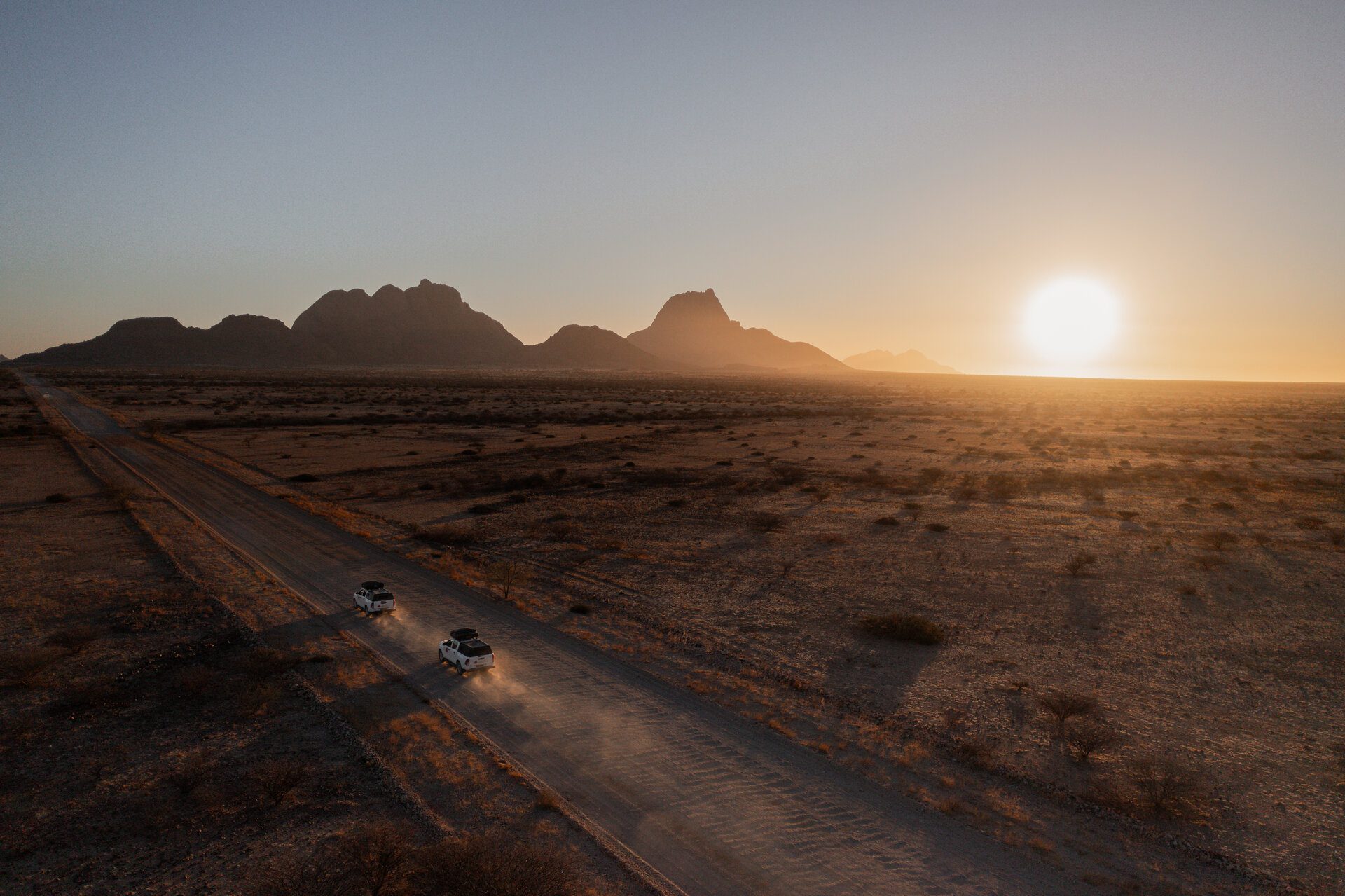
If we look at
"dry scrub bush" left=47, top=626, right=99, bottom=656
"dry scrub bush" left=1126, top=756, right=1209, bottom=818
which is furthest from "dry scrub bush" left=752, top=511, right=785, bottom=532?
"dry scrub bush" left=47, top=626, right=99, bottom=656

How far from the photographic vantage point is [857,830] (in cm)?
1254

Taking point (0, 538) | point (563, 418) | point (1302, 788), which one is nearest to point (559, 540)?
point (0, 538)

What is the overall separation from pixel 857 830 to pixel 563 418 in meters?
86.7

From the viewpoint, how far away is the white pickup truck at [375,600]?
74.4ft

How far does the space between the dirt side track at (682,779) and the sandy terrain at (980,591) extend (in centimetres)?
113

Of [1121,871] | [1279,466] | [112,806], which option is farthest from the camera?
[1279,466]

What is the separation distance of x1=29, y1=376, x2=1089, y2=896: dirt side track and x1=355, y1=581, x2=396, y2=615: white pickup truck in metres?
0.40

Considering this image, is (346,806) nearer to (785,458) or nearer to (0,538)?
(0,538)

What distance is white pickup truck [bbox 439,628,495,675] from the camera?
60.4 feet

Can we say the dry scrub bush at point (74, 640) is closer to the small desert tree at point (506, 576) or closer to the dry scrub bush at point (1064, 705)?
the small desert tree at point (506, 576)

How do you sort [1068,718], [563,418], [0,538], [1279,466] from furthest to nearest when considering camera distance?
[563,418] < [1279,466] < [0,538] < [1068,718]

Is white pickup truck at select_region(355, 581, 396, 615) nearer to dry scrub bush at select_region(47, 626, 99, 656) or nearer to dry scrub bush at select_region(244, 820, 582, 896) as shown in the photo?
dry scrub bush at select_region(47, 626, 99, 656)

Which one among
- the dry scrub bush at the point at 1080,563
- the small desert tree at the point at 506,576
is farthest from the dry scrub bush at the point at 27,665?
the dry scrub bush at the point at 1080,563

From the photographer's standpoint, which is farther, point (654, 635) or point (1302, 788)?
point (654, 635)
